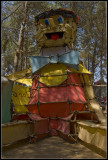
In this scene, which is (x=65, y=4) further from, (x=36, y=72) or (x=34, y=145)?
(x=34, y=145)

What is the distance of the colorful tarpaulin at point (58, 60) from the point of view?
5680mm

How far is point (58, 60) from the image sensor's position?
5797mm

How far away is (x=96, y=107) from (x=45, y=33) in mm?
3325

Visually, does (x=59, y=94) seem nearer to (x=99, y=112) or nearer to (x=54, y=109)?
(x=54, y=109)

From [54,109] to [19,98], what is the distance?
274 centimetres

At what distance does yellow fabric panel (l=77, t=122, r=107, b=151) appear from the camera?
3.61 metres

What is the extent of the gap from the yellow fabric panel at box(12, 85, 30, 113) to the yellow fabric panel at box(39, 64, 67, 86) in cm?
215

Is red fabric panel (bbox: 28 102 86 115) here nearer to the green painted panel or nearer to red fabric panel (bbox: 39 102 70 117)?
red fabric panel (bbox: 39 102 70 117)

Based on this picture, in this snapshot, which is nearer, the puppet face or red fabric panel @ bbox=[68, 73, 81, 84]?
red fabric panel @ bbox=[68, 73, 81, 84]

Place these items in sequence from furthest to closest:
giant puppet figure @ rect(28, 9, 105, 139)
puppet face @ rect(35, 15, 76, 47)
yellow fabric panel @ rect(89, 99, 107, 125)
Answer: puppet face @ rect(35, 15, 76, 47), yellow fabric panel @ rect(89, 99, 107, 125), giant puppet figure @ rect(28, 9, 105, 139)

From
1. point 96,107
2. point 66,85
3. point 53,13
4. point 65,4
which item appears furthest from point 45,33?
point 65,4

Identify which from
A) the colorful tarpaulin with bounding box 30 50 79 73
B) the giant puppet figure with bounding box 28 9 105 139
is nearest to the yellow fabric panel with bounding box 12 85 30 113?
the giant puppet figure with bounding box 28 9 105 139

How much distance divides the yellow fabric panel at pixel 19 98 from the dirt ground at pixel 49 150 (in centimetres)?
280

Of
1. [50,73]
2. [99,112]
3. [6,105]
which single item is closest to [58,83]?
[50,73]
